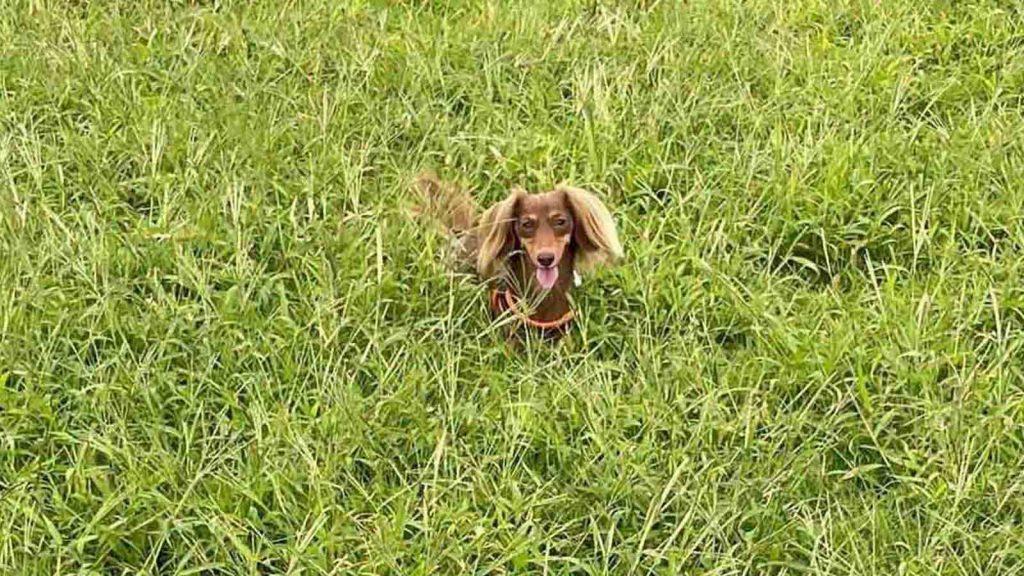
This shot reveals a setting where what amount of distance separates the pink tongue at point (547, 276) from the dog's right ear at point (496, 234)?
10 centimetres

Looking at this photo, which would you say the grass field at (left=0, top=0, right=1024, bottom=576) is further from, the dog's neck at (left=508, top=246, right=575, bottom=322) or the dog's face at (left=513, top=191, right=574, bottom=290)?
the dog's face at (left=513, top=191, right=574, bottom=290)

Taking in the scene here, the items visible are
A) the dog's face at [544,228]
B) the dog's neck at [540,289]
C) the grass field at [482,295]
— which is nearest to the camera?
the grass field at [482,295]

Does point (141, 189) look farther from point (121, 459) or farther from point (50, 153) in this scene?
point (121, 459)

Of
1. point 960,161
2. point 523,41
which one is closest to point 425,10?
point 523,41

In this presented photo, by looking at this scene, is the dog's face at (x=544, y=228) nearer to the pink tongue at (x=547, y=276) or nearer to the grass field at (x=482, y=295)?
the pink tongue at (x=547, y=276)

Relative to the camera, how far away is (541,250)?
8.74ft

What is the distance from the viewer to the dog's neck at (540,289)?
2783 millimetres

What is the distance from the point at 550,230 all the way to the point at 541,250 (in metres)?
0.06

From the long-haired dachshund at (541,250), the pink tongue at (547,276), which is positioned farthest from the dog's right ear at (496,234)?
the pink tongue at (547,276)

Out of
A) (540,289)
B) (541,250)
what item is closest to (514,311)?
(540,289)

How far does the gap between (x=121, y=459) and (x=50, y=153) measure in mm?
1296

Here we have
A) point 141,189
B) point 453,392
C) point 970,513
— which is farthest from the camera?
point 141,189

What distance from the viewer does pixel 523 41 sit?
400 centimetres

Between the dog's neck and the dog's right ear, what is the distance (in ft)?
0.12
